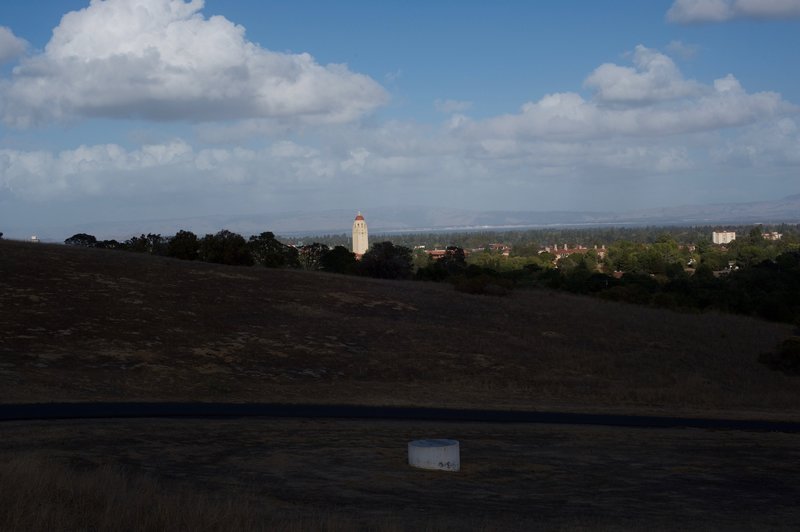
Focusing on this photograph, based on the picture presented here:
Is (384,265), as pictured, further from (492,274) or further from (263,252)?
(263,252)

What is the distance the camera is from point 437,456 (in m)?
17.9

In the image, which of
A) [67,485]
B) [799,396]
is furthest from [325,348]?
[67,485]

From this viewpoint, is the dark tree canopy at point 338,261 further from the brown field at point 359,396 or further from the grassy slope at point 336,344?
the grassy slope at point 336,344

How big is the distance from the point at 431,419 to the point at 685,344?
865 inches

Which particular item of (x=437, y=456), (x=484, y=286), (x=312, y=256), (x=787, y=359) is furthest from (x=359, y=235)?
(x=437, y=456)

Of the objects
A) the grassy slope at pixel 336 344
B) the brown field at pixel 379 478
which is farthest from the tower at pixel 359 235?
the brown field at pixel 379 478

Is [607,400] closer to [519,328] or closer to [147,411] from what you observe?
[519,328]

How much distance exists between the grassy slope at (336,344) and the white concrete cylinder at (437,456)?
9438mm

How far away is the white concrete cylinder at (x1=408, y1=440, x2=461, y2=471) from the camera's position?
17922 millimetres

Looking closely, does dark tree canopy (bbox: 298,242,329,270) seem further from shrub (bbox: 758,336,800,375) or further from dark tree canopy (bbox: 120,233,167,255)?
shrub (bbox: 758,336,800,375)

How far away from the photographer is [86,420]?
20.9 m

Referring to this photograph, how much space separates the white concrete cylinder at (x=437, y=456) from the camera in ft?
58.8

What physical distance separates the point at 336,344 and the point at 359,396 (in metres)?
8.06

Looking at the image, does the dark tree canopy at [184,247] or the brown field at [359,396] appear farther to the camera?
the dark tree canopy at [184,247]
